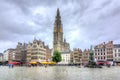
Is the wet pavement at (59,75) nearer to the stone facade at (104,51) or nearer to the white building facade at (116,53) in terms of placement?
the white building facade at (116,53)

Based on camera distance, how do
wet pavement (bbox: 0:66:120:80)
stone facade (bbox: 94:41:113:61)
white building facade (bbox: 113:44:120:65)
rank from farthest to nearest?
stone facade (bbox: 94:41:113:61)
white building facade (bbox: 113:44:120:65)
wet pavement (bbox: 0:66:120:80)

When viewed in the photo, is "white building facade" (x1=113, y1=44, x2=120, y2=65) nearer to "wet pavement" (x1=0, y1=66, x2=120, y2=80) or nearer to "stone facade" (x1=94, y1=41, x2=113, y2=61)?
"stone facade" (x1=94, y1=41, x2=113, y2=61)

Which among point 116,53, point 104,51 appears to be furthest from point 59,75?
point 104,51

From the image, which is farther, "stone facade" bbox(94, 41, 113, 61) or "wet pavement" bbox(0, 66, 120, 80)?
"stone facade" bbox(94, 41, 113, 61)

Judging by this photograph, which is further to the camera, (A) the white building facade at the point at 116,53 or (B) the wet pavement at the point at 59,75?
(A) the white building facade at the point at 116,53

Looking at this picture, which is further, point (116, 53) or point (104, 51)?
point (104, 51)

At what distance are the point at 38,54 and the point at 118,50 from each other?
6076 cm

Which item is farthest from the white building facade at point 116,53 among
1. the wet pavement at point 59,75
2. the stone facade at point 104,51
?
the wet pavement at point 59,75

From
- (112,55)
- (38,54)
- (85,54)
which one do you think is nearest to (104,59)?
(112,55)

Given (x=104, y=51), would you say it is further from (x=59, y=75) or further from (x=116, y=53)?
(x=59, y=75)

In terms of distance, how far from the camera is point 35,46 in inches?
7283

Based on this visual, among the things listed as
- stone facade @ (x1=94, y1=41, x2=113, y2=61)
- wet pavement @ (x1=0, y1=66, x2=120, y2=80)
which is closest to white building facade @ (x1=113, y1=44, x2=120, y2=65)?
stone facade @ (x1=94, y1=41, x2=113, y2=61)

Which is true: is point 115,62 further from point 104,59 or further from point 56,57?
point 56,57

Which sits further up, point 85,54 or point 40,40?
point 40,40
